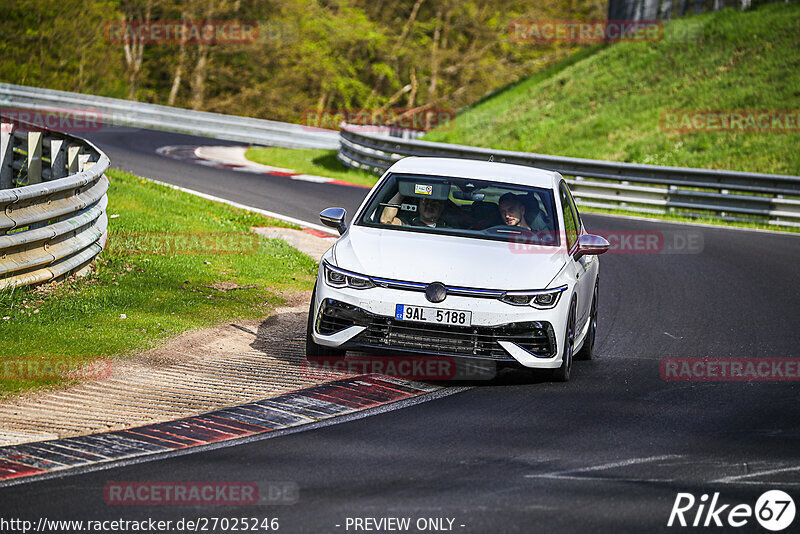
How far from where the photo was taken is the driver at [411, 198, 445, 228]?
8.94m

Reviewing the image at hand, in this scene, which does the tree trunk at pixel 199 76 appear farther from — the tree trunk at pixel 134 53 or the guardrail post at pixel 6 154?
the guardrail post at pixel 6 154

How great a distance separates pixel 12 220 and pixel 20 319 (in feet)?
3.05

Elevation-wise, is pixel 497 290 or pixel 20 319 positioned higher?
pixel 497 290

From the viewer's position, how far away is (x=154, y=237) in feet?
45.1

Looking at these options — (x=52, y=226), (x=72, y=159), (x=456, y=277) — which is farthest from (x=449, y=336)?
(x=72, y=159)

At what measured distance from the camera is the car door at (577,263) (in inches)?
339

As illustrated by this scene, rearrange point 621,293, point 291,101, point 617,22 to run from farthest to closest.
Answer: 1. point 291,101
2. point 617,22
3. point 621,293

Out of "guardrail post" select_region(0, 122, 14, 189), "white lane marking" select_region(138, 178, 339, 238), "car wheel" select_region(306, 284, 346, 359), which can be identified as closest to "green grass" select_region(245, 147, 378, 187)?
"white lane marking" select_region(138, 178, 339, 238)

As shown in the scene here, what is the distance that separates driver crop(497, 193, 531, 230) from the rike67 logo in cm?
380

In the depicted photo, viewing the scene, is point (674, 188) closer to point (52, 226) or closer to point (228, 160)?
point (228, 160)

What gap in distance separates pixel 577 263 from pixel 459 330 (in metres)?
1.64

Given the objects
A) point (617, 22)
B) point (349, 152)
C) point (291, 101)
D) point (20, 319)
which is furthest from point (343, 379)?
point (291, 101)

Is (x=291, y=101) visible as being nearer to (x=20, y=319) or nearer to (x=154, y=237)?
(x=154, y=237)

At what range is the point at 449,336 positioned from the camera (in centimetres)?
775
